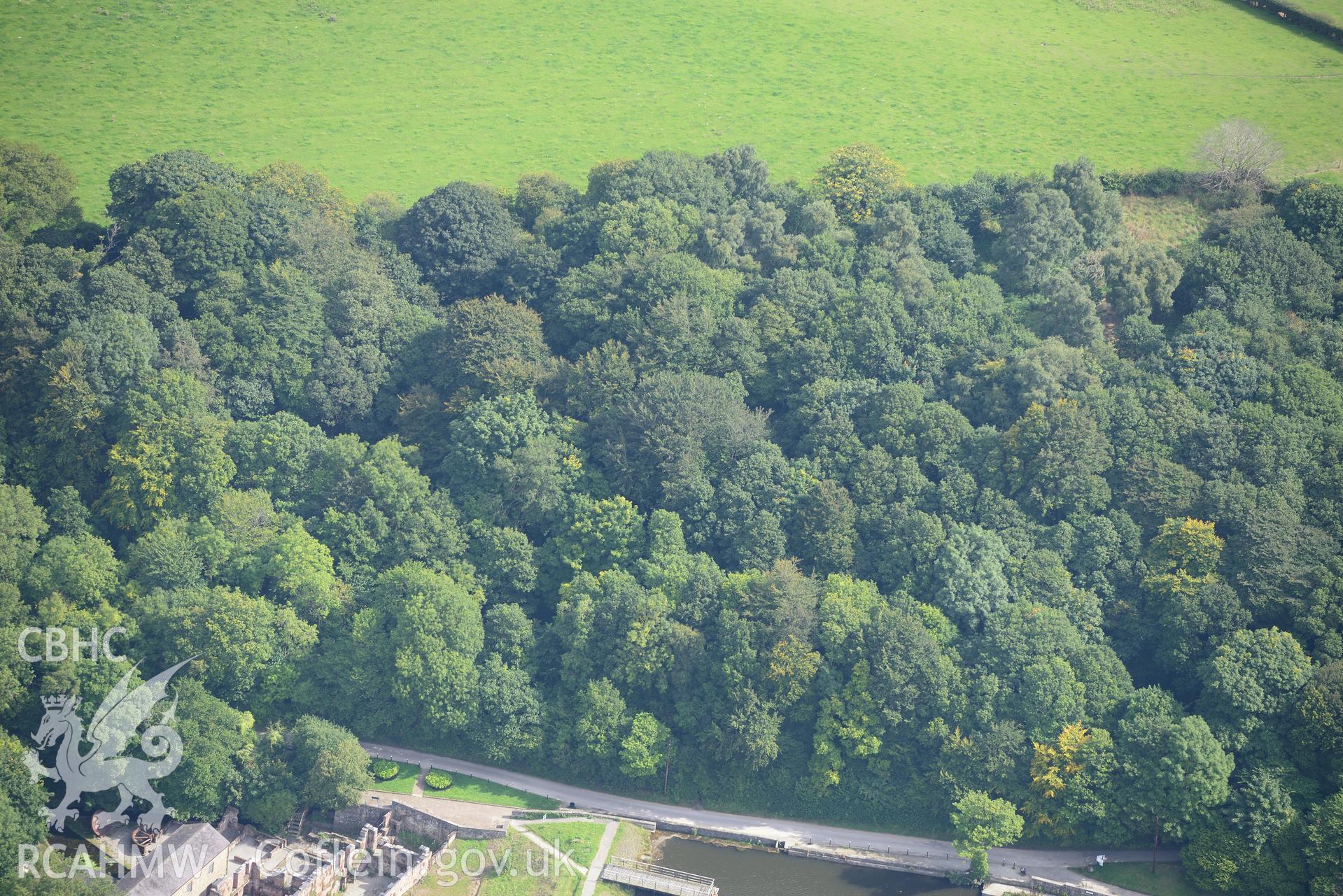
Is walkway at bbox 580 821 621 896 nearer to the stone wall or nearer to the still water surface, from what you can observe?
the stone wall

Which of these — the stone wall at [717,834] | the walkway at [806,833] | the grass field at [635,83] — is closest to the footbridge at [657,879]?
the stone wall at [717,834]

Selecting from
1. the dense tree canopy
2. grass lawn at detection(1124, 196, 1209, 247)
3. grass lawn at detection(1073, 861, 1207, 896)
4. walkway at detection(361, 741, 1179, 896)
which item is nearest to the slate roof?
the dense tree canopy

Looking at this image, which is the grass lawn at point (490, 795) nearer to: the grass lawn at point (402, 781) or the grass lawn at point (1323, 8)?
the grass lawn at point (402, 781)

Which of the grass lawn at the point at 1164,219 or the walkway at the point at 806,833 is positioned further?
the grass lawn at the point at 1164,219

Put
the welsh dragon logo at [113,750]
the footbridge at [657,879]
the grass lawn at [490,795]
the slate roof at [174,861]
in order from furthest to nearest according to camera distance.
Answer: the grass lawn at [490,795] → the welsh dragon logo at [113,750] → the footbridge at [657,879] → the slate roof at [174,861]

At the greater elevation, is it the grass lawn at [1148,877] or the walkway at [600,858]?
the grass lawn at [1148,877]
